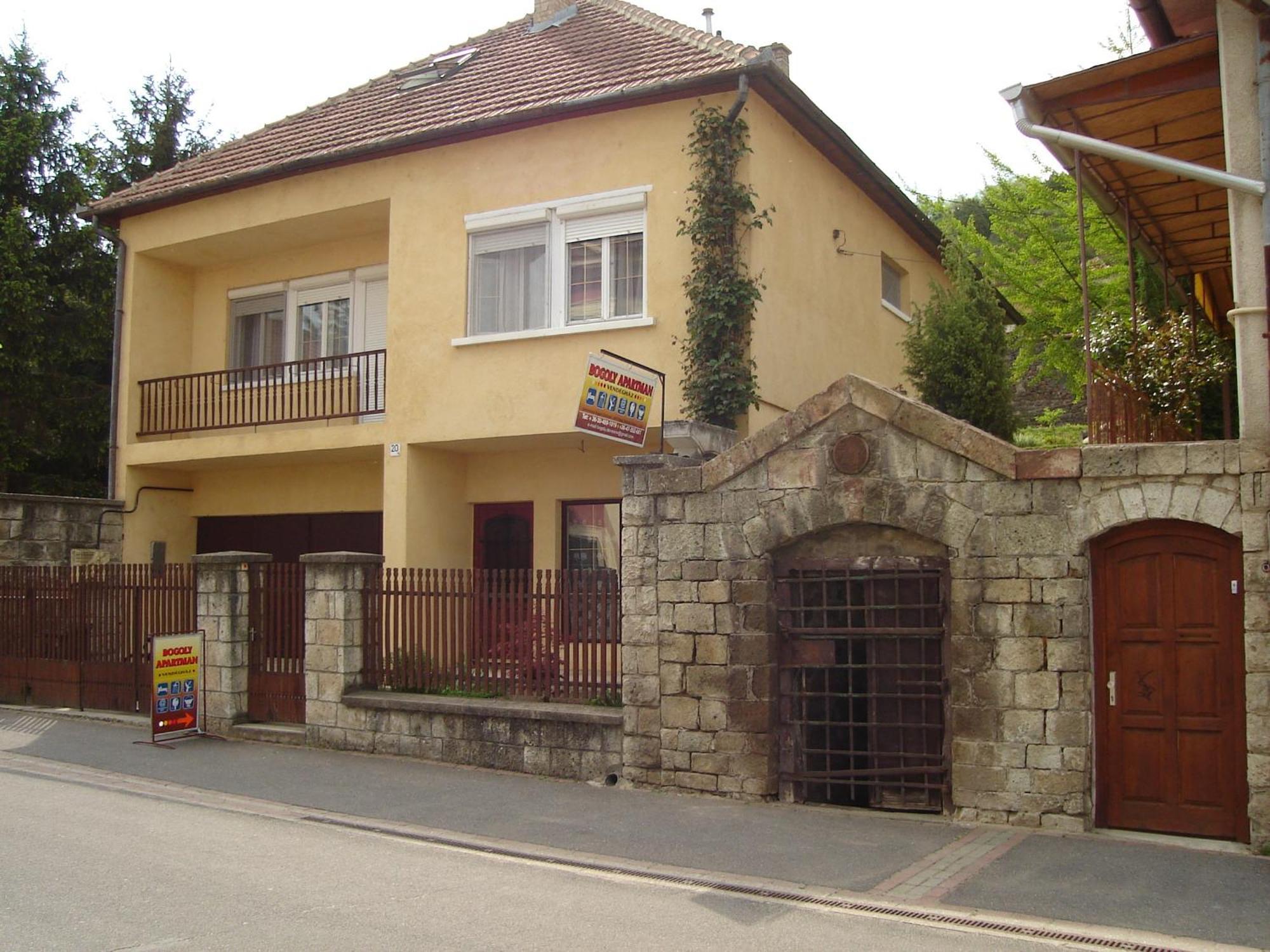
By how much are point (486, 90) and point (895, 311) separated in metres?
7.09

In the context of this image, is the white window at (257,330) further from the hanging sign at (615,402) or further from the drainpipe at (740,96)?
the hanging sign at (615,402)

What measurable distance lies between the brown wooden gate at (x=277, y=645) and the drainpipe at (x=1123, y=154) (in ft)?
27.5

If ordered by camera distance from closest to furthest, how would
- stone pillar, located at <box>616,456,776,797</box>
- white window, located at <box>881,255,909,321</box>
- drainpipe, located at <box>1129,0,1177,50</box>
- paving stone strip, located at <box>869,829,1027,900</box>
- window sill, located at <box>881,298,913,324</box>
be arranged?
1. paving stone strip, located at <box>869,829,1027,900</box>
2. drainpipe, located at <box>1129,0,1177,50</box>
3. stone pillar, located at <box>616,456,776,797</box>
4. window sill, located at <box>881,298,913,324</box>
5. white window, located at <box>881,255,909,321</box>

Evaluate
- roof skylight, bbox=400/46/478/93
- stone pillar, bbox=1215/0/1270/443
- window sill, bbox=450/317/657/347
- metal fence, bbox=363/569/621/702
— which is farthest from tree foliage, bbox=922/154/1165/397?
metal fence, bbox=363/569/621/702

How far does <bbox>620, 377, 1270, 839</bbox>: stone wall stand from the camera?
8.30m

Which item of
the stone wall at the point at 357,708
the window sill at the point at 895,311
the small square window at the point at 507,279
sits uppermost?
the window sill at the point at 895,311

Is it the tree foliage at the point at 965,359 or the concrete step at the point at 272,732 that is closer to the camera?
the concrete step at the point at 272,732

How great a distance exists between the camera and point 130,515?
686 inches

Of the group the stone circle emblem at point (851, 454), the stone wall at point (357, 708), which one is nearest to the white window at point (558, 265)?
the stone wall at point (357, 708)

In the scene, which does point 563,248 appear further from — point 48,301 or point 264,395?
point 48,301

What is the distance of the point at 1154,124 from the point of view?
9555 millimetres

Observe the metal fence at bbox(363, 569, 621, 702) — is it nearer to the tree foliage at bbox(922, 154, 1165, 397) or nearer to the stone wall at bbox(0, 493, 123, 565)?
the stone wall at bbox(0, 493, 123, 565)

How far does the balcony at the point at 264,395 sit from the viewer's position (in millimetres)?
15984

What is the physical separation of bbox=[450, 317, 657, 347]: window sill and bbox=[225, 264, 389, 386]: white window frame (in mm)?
2591
